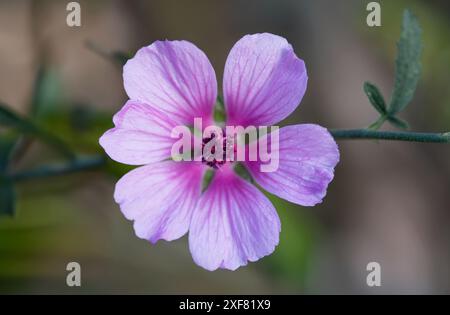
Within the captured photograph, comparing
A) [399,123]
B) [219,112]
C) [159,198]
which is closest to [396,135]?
[399,123]

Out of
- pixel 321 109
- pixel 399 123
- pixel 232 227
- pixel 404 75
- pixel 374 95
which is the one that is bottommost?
pixel 232 227

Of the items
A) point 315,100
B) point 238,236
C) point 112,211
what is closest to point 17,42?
point 112,211

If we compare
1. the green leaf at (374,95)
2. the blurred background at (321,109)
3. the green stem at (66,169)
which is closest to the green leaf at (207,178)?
the green leaf at (374,95)

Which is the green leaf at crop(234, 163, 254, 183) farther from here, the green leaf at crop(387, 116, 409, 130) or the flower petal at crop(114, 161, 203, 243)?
the green leaf at crop(387, 116, 409, 130)

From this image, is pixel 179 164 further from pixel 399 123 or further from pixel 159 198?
pixel 399 123

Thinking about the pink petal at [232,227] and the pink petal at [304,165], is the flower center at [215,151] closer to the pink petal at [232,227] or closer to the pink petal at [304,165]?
the pink petal at [232,227]

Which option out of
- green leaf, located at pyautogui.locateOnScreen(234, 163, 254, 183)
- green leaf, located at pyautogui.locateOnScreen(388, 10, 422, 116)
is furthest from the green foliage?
green leaf, located at pyautogui.locateOnScreen(234, 163, 254, 183)
